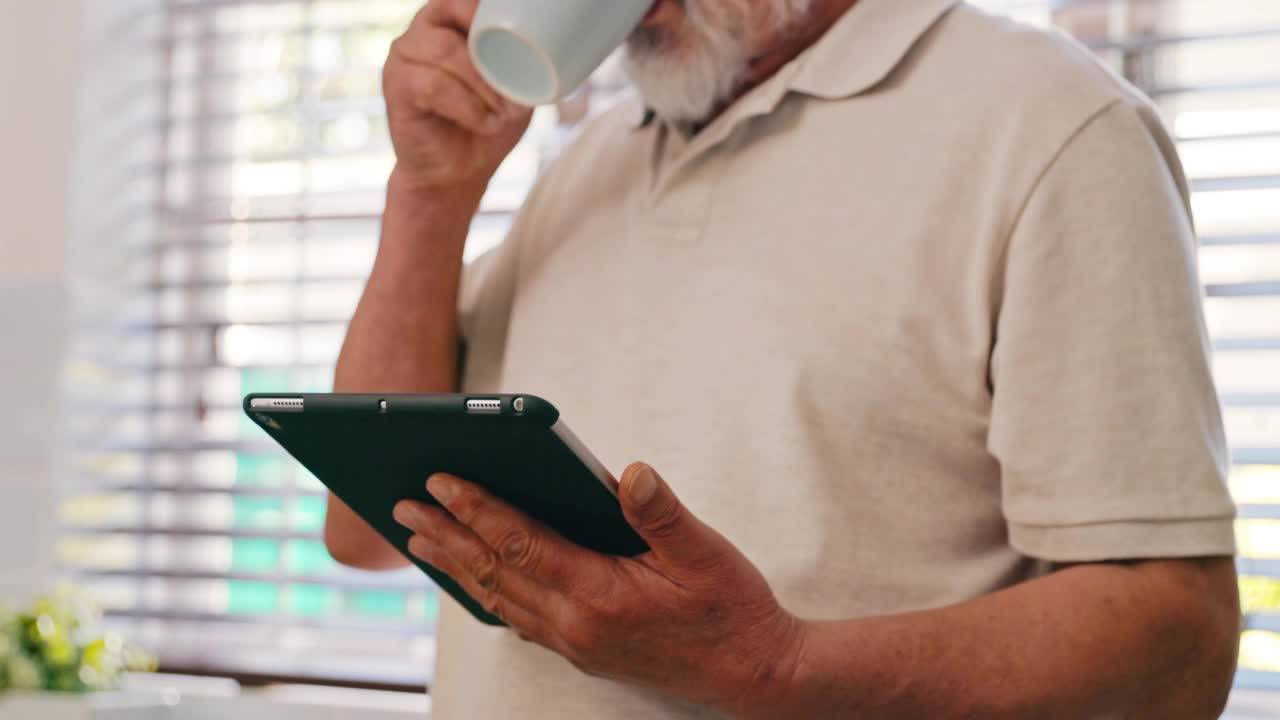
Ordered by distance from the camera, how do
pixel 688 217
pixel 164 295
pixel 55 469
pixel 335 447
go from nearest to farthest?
pixel 335 447 → pixel 688 217 → pixel 55 469 → pixel 164 295

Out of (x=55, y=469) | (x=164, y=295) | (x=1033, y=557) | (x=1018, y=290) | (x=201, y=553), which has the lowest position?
(x=201, y=553)

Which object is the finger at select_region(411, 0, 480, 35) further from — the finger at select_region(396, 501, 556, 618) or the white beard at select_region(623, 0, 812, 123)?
the finger at select_region(396, 501, 556, 618)

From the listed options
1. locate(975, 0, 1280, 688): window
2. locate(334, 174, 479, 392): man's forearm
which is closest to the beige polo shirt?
locate(334, 174, 479, 392): man's forearm

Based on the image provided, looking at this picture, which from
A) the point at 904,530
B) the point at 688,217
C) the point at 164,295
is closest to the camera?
the point at 904,530

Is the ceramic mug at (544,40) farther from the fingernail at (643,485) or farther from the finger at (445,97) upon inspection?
the fingernail at (643,485)

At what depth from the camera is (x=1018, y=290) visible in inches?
28.1

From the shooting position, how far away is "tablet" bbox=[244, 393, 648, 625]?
539 mm

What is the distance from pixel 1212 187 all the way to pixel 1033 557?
810 millimetres

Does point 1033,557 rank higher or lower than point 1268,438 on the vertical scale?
higher

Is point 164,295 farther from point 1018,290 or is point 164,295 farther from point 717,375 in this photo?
point 1018,290

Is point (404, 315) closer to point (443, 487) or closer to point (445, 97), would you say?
point (445, 97)

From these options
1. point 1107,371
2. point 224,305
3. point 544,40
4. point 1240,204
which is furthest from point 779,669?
point 224,305

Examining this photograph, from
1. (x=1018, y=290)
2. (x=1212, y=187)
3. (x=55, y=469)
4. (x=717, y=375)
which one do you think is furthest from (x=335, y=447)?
(x=55, y=469)

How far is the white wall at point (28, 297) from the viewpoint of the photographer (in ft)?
A: 5.80
